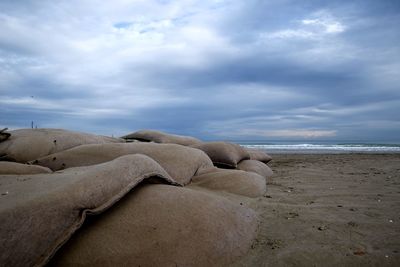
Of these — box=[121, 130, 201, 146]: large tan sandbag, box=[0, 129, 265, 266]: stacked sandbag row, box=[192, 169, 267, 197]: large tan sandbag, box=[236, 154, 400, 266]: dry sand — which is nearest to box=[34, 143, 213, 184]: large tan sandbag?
box=[192, 169, 267, 197]: large tan sandbag

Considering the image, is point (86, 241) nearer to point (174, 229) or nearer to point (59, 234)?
point (59, 234)

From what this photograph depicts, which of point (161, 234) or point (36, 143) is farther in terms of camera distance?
point (36, 143)

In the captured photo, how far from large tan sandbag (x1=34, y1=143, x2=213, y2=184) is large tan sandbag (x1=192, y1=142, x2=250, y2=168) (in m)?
1.37

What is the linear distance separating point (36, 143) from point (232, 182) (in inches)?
117

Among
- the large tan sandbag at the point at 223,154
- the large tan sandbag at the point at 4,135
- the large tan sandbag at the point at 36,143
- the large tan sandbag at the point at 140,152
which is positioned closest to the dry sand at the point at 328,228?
the large tan sandbag at the point at 140,152

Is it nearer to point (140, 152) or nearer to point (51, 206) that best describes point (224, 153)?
point (140, 152)

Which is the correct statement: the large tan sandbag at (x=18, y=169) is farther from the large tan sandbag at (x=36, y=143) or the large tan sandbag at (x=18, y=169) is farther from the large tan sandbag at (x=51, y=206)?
the large tan sandbag at (x=36, y=143)

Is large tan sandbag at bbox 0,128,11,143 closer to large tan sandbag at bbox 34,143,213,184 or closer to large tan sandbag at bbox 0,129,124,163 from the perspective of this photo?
large tan sandbag at bbox 0,129,124,163

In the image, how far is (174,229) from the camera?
1.97 metres

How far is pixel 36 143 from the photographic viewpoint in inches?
184

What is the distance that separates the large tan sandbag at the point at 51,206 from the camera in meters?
1.60

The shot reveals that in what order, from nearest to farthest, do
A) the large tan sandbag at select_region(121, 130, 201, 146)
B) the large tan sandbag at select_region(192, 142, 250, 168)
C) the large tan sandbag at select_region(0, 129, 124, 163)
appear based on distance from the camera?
the large tan sandbag at select_region(0, 129, 124, 163) < the large tan sandbag at select_region(192, 142, 250, 168) < the large tan sandbag at select_region(121, 130, 201, 146)

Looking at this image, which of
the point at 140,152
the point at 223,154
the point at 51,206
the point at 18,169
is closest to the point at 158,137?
the point at 223,154

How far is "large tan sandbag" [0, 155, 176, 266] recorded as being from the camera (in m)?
1.60
